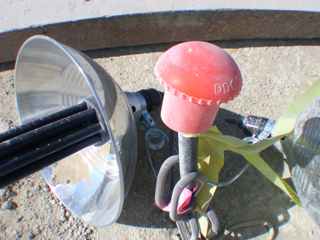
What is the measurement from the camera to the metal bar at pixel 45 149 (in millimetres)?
897

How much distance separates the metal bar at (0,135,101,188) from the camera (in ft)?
3.06

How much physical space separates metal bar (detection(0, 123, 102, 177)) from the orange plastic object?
1.38 ft

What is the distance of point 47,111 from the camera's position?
60.8 inches

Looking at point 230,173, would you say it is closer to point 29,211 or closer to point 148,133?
point 148,133

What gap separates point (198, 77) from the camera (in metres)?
0.74

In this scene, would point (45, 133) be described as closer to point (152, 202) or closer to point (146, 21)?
point (152, 202)

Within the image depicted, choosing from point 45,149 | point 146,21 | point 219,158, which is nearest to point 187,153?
point 219,158

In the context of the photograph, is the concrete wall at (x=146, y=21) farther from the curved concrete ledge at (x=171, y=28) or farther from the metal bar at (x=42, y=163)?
the metal bar at (x=42, y=163)

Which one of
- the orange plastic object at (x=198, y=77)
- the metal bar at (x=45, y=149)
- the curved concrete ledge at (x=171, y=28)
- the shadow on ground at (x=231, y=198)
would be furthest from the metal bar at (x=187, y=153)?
the curved concrete ledge at (x=171, y=28)

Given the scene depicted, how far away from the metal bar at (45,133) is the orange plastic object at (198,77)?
426 mm

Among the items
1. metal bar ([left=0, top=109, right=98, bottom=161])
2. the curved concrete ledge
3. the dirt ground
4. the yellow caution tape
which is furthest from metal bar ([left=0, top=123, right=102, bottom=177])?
the curved concrete ledge

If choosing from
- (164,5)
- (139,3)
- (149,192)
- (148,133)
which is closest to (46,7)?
(139,3)

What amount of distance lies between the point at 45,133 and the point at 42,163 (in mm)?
120

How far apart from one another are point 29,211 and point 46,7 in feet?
4.91
